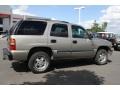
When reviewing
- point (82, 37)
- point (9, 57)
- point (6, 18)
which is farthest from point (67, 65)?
point (6, 18)

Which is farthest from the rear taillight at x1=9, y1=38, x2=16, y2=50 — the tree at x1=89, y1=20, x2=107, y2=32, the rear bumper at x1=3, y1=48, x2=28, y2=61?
the tree at x1=89, y1=20, x2=107, y2=32

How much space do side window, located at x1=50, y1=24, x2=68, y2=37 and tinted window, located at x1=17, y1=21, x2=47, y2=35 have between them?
0.38 meters

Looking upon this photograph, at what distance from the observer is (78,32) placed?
10.5 meters

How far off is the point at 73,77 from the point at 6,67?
10.1ft

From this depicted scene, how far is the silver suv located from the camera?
29.4ft

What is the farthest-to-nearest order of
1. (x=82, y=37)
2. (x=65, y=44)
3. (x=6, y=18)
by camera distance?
(x=6, y=18) < (x=82, y=37) < (x=65, y=44)

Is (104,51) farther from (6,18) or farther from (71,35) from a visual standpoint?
(6,18)

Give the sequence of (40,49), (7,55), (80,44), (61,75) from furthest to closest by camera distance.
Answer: (80,44) < (40,49) < (7,55) < (61,75)

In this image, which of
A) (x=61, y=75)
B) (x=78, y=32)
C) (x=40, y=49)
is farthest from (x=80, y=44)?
(x=61, y=75)

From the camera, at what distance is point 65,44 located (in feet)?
32.6

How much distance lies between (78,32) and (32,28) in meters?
2.13

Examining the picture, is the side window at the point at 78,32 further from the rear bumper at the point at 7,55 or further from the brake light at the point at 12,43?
the rear bumper at the point at 7,55

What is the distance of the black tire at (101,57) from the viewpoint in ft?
37.4

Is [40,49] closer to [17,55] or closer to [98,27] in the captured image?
[17,55]
